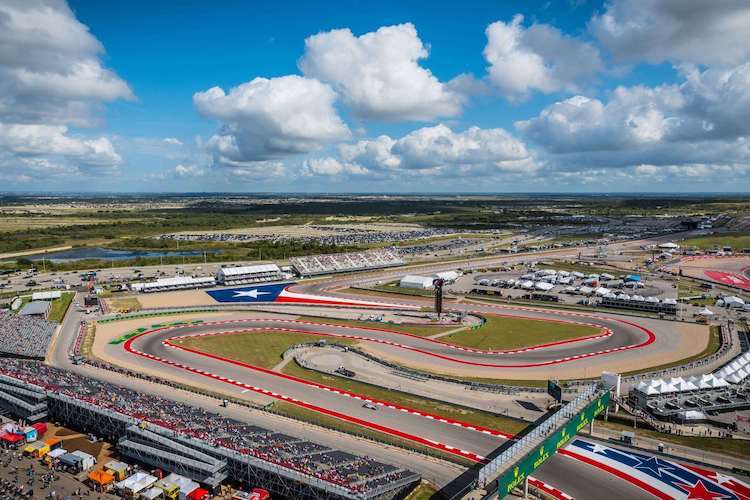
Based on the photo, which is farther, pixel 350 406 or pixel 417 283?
pixel 417 283

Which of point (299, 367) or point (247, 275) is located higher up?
point (247, 275)

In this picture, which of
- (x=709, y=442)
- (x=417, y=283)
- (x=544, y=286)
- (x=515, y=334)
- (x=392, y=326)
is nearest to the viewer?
(x=709, y=442)

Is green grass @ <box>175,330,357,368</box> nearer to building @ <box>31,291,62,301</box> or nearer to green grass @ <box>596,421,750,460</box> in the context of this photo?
green grass @ <box>596,421,750,460</box>

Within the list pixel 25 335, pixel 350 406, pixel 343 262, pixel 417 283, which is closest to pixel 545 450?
pixel 350 406

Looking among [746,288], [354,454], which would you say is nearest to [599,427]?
[354,454]

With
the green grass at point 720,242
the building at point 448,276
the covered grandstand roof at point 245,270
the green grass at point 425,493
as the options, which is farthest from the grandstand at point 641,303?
the green grass at point 720,242

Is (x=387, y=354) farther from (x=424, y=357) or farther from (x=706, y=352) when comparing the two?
(x=706, y=352)

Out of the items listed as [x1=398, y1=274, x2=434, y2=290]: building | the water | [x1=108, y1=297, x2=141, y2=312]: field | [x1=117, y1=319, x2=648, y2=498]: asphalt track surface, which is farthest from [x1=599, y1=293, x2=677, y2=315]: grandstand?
the water

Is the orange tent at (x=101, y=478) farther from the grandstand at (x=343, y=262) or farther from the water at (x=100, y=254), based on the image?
the water at (x=100, y=254)
